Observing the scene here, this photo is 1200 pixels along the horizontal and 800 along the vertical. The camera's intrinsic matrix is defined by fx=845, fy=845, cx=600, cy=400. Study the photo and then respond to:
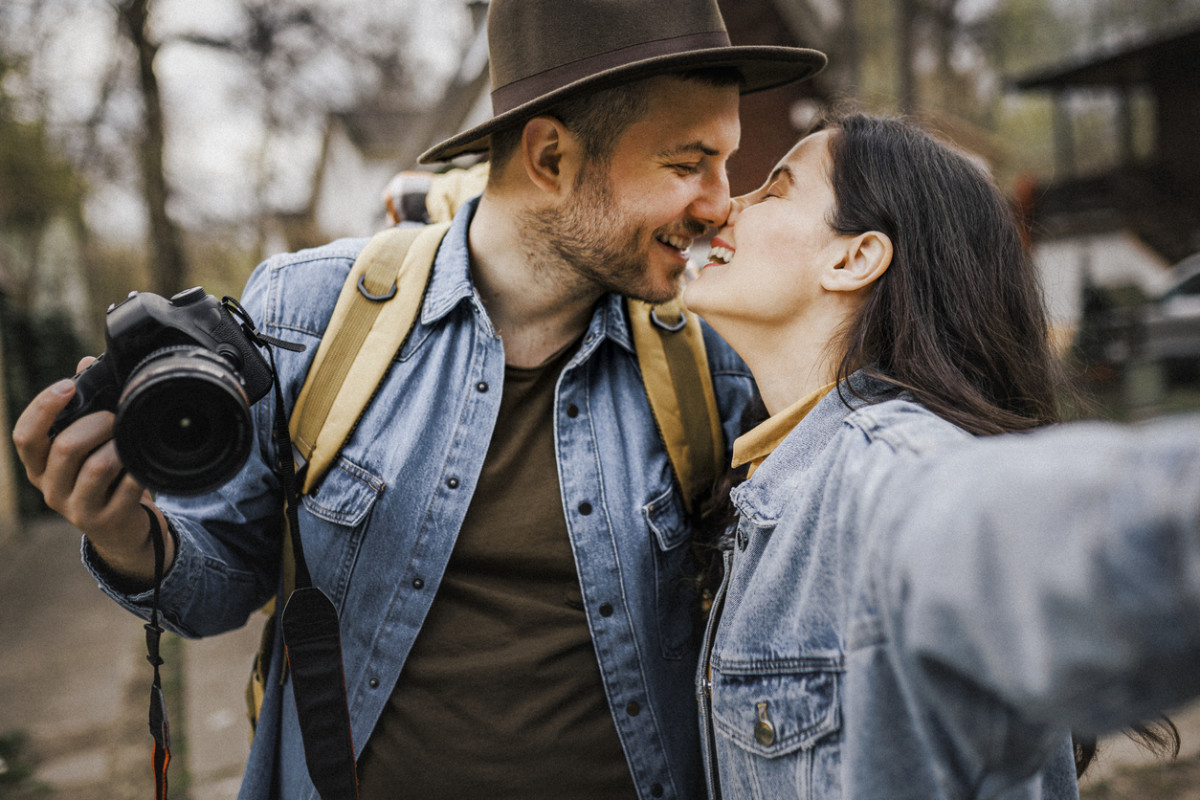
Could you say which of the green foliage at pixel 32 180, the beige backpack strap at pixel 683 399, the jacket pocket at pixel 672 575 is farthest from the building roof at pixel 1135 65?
the jacket pocket at pixel 672 575

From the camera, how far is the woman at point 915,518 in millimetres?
717

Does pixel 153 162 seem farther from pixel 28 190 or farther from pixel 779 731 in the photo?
pixel 779 731

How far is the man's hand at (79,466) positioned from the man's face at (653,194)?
1093 mm

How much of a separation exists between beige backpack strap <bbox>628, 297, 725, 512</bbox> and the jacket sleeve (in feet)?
3.52

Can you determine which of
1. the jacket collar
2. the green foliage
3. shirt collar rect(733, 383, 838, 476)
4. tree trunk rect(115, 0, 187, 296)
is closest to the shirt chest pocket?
the jacket collar

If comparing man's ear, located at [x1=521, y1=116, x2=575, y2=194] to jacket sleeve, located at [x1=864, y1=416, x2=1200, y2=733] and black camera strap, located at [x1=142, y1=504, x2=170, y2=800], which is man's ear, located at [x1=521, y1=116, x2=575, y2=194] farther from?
jacket sleeve, located at [x1=864, y1=416, x2=1200, y2=733]

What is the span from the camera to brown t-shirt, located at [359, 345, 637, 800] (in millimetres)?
1708

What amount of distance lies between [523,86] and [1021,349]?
1.23 m

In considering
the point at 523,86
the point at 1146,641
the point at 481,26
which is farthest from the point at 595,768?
the point at 481,26

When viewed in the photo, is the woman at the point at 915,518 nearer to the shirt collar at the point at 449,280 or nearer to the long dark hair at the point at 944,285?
the long dark hair at the point at 944,285

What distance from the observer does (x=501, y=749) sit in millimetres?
1705

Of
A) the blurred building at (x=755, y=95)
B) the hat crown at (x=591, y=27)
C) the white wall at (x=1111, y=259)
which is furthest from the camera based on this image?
the white wall at (x=1111, y=259)

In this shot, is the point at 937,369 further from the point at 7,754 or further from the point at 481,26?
the point at 481,26

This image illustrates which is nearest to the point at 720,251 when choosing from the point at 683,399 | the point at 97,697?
the point at 683,399
